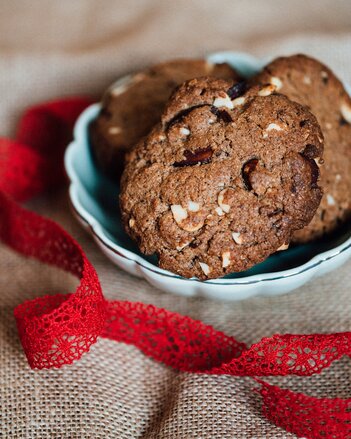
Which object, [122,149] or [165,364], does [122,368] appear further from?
[122,149]

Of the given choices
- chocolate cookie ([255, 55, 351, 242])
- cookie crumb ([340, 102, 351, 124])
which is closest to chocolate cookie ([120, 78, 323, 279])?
chocolate cookie ([255, 55, 351, 242])

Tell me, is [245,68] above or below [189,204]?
above

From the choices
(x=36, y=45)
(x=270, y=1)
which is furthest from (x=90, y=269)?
(x=270, y=1)

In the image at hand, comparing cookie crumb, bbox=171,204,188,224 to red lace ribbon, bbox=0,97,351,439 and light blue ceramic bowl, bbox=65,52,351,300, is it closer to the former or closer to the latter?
light blue ceramic bowl, bbox=65,52,351,300

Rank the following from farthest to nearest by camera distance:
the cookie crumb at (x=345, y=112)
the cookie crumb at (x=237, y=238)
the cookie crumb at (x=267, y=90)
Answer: the cookie crumb at (x=345, y=112)
the cookie crumb at (x=267, y=90)
the cookie crumb at (x=237, y=238)

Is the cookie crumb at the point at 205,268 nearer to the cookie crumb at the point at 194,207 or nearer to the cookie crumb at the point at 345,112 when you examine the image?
the cookie crumb at the point at 194,207

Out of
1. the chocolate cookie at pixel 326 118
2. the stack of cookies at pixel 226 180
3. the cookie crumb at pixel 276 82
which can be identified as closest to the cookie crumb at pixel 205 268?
the stack of cookies at pixel 226 180
